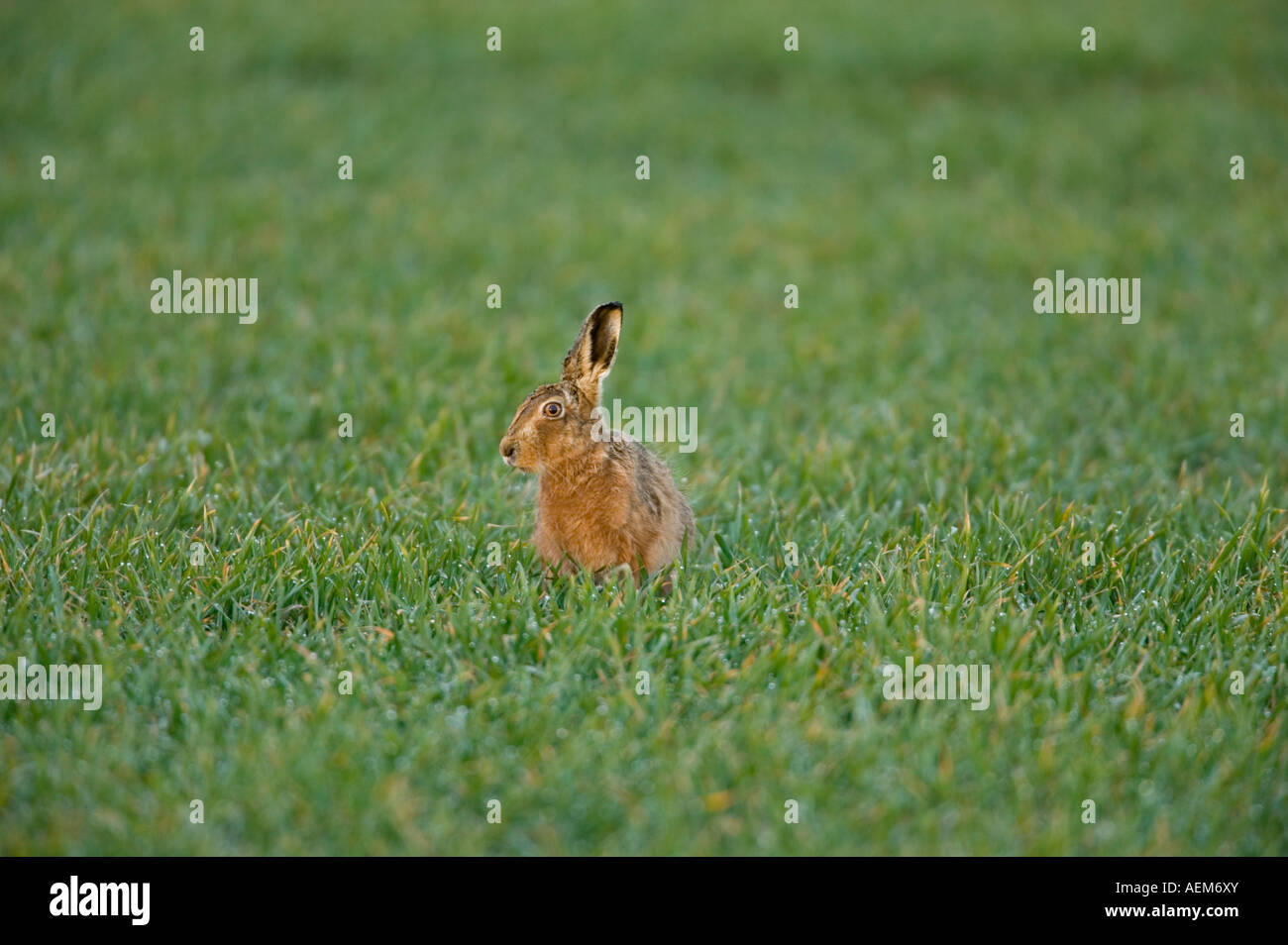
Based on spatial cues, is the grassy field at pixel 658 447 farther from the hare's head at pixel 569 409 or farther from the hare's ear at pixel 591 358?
the hare's ear at pixel 591 358

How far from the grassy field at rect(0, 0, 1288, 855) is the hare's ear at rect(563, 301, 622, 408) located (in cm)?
71

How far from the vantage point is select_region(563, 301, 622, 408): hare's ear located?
444 centimetres

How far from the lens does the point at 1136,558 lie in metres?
5.05

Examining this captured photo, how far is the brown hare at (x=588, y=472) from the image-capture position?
175 inches

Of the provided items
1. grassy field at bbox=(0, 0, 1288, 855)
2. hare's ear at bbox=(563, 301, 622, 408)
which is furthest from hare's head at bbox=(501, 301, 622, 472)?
grassy field at bbox=(0, 0, 1288, 855)

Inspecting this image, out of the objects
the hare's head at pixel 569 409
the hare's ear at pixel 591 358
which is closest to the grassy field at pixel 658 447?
the hare's head at pixel 569 409

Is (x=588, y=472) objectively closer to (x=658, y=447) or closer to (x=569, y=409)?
(x=569, y=409)

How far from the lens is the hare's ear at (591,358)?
4441 millimetres

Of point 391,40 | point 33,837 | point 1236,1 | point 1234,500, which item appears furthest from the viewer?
point 1236,1

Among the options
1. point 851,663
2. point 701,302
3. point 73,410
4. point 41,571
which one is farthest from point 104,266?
point 851,663

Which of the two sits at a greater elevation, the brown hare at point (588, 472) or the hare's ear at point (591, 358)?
the hare's ear at point (591, 358)

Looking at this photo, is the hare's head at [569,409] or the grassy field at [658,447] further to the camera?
the hare's head at [569,409]

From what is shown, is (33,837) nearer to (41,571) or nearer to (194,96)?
Result: (41,571)

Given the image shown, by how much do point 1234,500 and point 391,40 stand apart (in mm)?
11382
